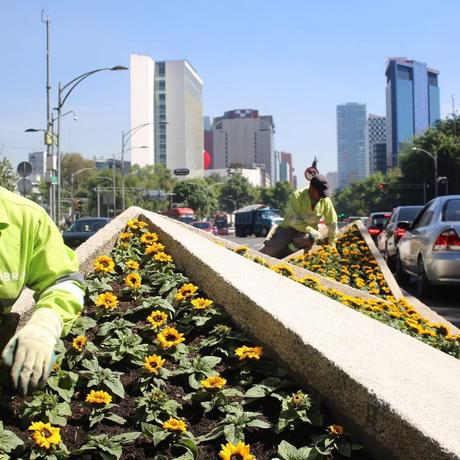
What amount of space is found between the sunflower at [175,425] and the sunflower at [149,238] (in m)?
2.98

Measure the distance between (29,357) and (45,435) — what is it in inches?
30.6

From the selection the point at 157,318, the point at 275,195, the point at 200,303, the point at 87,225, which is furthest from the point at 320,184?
the point at 275,195

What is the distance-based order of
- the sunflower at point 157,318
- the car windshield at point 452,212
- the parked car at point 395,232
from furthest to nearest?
the parked car at point 395,232 → the car windshield at point 452,212 → the sunflower at point 157,318

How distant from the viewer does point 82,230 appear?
2195 cm

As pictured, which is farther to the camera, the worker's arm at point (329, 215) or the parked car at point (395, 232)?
the parked car at point (395, 232)

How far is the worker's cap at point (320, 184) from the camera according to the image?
29.6 feet

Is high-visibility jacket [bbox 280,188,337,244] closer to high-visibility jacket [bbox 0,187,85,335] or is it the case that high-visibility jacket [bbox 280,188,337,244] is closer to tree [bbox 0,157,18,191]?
high-visibility jacket [bbox 0,187,85,335]

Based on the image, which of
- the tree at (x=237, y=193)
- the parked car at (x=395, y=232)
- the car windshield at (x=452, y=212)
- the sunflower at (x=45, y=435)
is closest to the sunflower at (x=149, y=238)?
the sunflower at (x=45, y=435)

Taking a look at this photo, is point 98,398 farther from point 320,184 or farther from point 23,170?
point 23,170

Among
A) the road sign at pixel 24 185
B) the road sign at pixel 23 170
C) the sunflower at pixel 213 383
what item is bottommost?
the sunflower at pixel 213 383

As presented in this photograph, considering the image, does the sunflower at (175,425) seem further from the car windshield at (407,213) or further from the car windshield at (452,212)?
the car windshield at (407,213)

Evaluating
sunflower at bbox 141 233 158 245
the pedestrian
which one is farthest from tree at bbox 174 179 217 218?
sunflower at bbox 141 233 158 245

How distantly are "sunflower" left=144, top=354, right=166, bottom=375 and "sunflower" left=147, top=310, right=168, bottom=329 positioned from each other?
0.47m

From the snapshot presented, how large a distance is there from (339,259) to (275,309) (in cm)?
679
